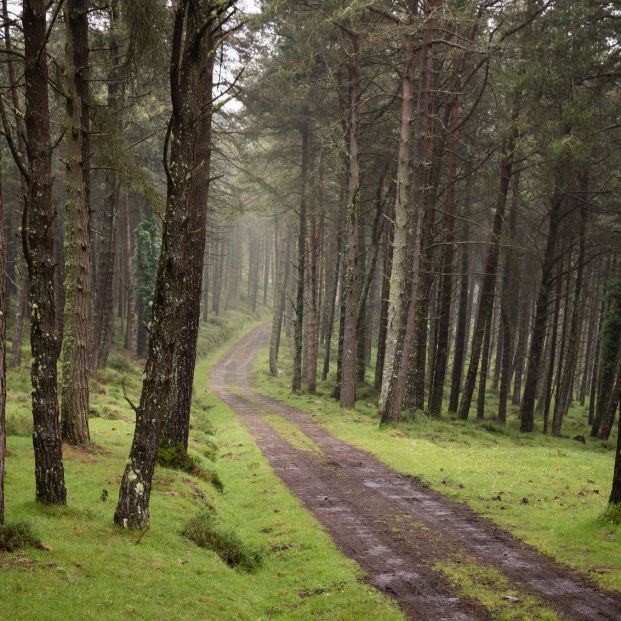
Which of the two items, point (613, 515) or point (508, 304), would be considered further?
point (508, 304)

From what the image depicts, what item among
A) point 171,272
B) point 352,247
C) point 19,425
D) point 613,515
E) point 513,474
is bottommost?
point 513,474

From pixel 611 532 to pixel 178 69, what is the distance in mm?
10142

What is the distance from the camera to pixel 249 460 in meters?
16.1

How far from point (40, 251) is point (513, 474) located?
12.2 meters

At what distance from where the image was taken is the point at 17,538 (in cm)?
687

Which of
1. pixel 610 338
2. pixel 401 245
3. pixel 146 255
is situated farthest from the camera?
pixel 146 255

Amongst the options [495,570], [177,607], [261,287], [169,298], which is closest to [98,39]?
[169,298]

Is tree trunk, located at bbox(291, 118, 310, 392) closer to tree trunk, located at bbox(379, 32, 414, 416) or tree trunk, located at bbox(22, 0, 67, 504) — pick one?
tree trunk, located at bbox(379, 32, 414, 416)

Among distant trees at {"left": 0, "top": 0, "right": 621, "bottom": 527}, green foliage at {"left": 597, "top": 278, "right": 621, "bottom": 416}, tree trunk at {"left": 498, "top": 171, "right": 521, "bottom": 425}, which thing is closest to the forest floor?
distant trees at {"left": 0, "top": 0, "right": 621, "bottom": 527}

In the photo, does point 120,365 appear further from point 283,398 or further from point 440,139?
point 440,139

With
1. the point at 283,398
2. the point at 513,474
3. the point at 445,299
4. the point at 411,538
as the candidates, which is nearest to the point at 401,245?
the point at 445,299

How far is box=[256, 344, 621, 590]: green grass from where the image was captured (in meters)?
9.94

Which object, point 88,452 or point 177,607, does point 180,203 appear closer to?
point 177,607

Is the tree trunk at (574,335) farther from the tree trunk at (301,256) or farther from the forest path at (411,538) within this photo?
the forest path at (411,538)
